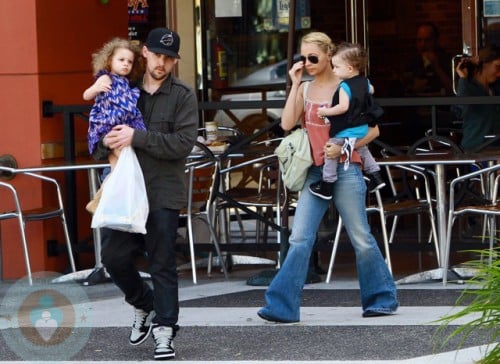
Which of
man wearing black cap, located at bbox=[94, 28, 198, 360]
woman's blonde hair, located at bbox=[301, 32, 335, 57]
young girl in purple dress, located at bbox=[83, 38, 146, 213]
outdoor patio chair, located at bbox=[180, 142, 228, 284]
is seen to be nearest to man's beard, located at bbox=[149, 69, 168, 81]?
man wearing black cap, located at bbox=[94, 28, 198, 360]

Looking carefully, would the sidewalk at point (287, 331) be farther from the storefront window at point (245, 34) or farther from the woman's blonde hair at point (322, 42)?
the storefront window at point (245, 34)

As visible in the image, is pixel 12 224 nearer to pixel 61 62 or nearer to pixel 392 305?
pixel 61 62

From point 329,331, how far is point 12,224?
3793 mm

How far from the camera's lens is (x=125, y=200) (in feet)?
21.7

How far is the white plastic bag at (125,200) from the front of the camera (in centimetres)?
658

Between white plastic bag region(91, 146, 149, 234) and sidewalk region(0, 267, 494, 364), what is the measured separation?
81cm

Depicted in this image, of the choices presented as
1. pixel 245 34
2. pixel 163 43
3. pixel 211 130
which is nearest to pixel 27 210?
pixel 211 130

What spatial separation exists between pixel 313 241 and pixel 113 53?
1.74 m

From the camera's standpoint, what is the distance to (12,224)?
10.3 m

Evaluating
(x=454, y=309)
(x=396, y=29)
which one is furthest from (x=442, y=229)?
(x=396, y=29)

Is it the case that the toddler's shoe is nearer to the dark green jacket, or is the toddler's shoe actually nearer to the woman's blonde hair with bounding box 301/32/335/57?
the woman's blonde hair with bounding box 301/32/335/57

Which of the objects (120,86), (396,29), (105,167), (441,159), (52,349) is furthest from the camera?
(396,29)

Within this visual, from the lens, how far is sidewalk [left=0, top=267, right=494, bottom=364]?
6.80 metres

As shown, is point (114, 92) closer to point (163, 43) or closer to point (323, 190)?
point (163, 43)
